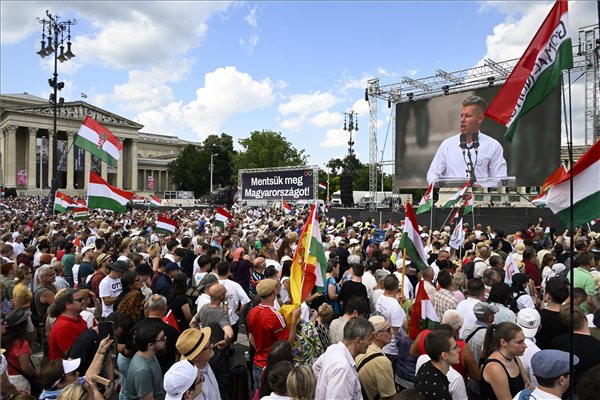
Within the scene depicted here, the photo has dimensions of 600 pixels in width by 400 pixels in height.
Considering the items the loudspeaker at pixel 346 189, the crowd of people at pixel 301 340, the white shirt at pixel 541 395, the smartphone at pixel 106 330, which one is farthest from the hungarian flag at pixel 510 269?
the loudspeaker at pixel 346 189

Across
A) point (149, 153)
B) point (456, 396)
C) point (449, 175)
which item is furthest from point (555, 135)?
point (149, 153)

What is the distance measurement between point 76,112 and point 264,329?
264 feet

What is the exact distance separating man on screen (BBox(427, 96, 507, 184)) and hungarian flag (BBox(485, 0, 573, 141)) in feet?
60.5

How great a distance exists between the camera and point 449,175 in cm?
2420

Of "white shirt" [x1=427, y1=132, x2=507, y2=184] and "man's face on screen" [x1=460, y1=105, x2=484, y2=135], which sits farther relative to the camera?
"man's face on screen" [x1=460, y1=105, x2=484, y2=135]

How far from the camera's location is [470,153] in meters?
23.3

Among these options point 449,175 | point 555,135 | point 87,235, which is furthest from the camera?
point 449,175

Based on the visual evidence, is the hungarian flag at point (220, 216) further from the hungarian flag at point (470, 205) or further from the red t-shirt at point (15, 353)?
the red t-shirt at point (15, 353)

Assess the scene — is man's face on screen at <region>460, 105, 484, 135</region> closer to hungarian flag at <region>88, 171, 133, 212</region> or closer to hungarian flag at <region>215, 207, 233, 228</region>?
hungarian flag at <region>215, 207, 233, 228</region>

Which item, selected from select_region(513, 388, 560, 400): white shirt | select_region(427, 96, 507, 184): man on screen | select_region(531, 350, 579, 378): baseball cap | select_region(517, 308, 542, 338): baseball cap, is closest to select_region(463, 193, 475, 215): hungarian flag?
select_region(427, 96, 507, 184): man on screen

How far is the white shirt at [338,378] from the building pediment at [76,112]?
246 ft

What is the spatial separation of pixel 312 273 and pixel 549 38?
3397 mm

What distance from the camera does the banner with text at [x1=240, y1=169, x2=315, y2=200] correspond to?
89.5ft

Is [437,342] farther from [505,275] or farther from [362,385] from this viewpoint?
[505,275]
